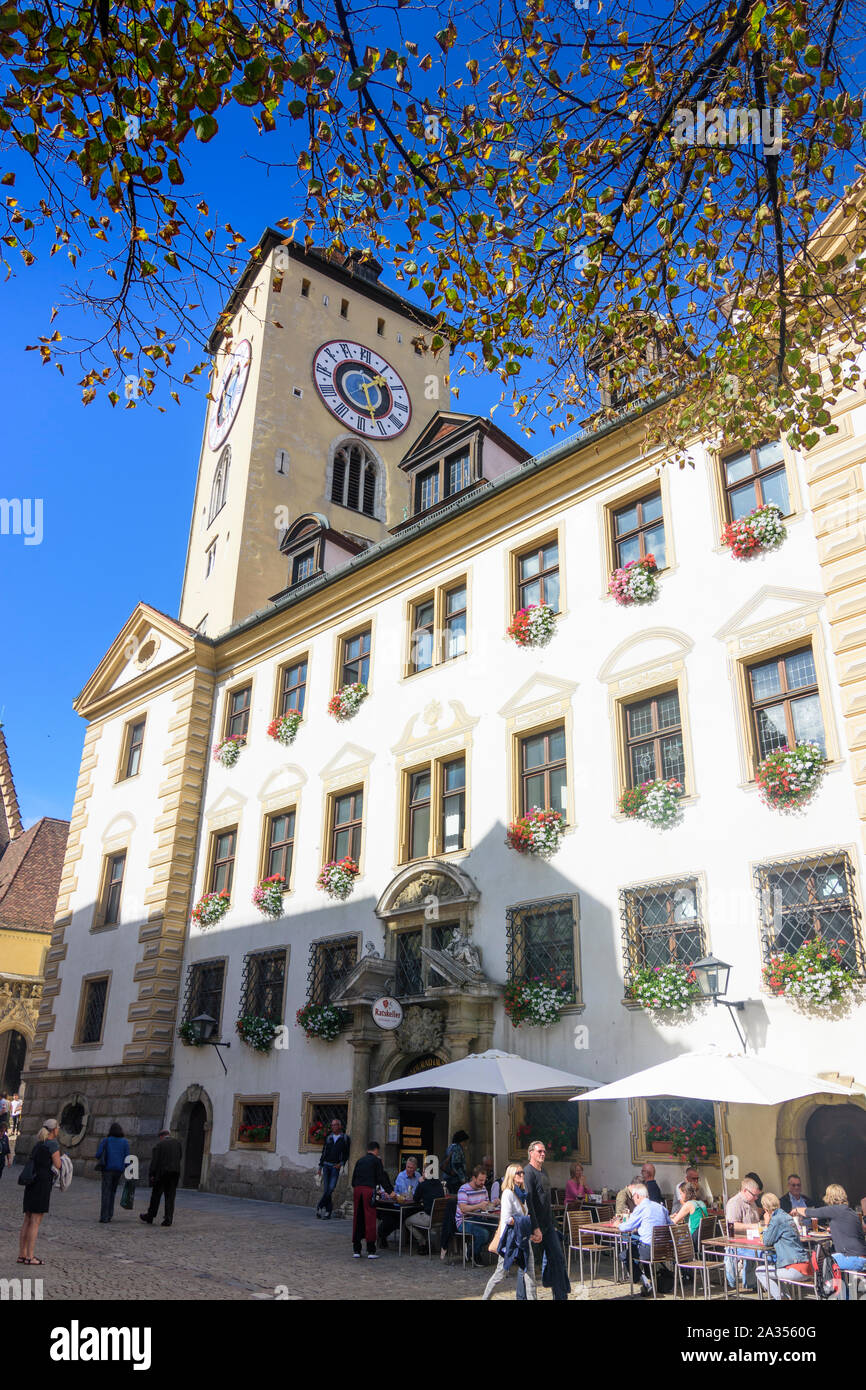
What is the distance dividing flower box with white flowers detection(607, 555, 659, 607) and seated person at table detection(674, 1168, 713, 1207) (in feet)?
27.7

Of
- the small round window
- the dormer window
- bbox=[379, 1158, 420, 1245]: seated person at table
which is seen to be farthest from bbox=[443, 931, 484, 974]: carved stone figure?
the dormer window

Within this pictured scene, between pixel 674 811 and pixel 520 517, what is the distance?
717 centimetres

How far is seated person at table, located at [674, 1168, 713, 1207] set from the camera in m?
12.1

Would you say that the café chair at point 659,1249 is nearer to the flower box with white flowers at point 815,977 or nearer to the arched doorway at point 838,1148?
the arched doorway at point 838,1148

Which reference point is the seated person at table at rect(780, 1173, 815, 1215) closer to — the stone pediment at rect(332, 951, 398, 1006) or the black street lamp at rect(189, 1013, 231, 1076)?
the stone pediment at rect(332, 951, 398, 1006)

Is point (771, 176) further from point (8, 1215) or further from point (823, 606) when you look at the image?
point (8, 1215)

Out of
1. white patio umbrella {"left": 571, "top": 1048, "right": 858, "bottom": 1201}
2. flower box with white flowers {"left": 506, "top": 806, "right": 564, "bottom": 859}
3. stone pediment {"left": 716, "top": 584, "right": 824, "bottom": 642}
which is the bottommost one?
white patio umbrella {"left": 571, "top": 1048, "right": 858, "bottom": 1201}

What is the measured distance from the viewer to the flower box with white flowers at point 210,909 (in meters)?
23.0

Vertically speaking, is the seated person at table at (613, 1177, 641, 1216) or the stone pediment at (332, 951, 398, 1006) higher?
the stone pediment at (332, 951, 398, 1006)

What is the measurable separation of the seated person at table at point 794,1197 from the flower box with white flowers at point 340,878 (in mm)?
10176

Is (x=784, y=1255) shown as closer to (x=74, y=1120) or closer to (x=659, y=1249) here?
(x=659, y=1249)

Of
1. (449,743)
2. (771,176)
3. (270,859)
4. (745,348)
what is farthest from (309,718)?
(771,176)

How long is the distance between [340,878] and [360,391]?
75.5 feet

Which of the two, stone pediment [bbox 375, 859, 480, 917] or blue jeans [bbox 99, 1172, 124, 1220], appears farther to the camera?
stone pediment [bbox 375, 859, 480, 917]
